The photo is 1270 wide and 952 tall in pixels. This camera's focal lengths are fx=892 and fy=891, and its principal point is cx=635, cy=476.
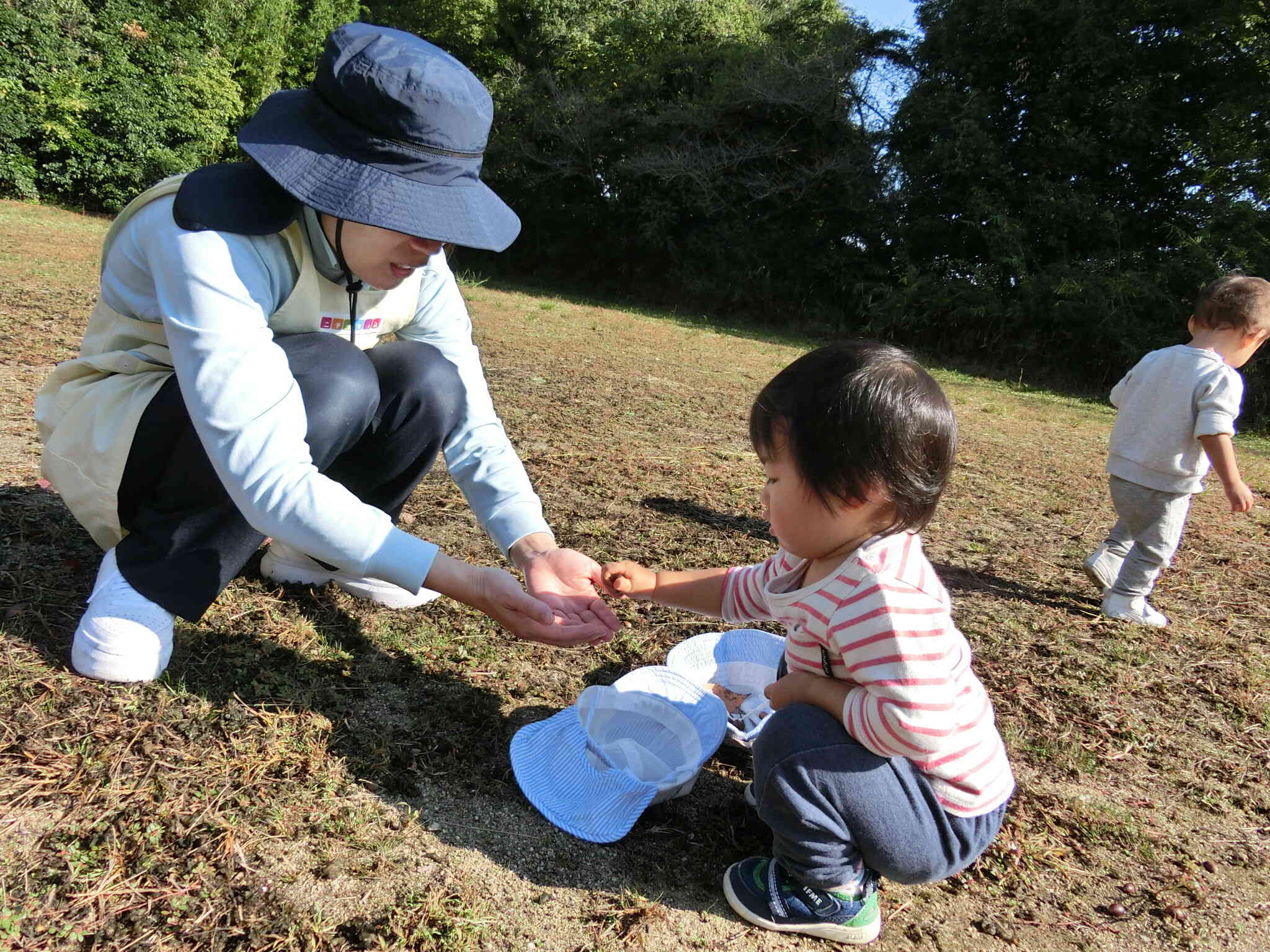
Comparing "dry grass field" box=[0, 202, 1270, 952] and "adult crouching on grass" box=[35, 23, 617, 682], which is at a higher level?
"adult crouching on grass" box=[35, 23, 617, 682]

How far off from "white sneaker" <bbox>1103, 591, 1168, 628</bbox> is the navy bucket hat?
271cm


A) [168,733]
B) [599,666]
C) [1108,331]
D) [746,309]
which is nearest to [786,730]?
[599,666]

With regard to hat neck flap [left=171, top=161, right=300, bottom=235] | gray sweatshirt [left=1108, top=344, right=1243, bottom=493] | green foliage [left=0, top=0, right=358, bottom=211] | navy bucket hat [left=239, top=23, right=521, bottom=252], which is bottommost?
green foliage [left=0, top=0, right=358, bottom=211]

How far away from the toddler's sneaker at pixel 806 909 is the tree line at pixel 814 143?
1199cm

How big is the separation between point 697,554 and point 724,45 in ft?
61.8

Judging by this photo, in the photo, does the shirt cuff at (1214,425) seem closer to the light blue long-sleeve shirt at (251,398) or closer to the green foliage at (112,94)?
the light blue long-sleeve shirt at (251,398)

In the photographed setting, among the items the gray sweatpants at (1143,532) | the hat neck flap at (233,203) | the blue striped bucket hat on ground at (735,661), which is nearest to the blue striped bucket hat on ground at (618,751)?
the blue striped bucket hat on ground at (735,661)

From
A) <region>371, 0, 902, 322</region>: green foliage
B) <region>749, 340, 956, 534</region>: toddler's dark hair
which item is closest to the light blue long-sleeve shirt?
<region>749, 340, 956, 534</region>: toddler's dark hair

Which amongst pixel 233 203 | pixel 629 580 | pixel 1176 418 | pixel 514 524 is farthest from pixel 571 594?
pixel 1176 418

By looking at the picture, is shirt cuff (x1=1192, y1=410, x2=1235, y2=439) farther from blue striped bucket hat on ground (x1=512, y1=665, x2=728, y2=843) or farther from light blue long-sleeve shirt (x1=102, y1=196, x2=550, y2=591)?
light blue long-sleeve shirt (x1=102, y1=196, x2=550, y2=591)

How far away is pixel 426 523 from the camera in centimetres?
321

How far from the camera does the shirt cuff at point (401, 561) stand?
5.87 feet

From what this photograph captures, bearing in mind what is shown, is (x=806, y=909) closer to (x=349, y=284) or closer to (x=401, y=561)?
(x=401, y=561)

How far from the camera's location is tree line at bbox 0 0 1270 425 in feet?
42.0
